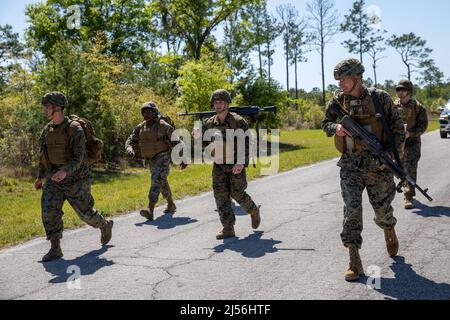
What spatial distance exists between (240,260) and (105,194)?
6.55m

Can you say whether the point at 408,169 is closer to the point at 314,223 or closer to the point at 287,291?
the point at 314,223

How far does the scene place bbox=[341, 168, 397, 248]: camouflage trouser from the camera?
480 cm

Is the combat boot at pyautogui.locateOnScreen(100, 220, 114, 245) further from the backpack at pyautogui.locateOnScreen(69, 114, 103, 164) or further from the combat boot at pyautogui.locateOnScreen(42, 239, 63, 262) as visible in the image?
the backpack at pyautogui.locateOnScreen(69, 114, 103, 164)

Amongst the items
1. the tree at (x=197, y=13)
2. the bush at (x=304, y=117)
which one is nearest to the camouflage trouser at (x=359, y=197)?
the tree at (x=197, y=13)

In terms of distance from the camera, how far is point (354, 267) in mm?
4660

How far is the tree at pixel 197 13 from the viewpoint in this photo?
32.8m

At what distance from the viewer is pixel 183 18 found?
1326 inches

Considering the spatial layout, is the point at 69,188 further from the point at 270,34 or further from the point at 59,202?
the point at 270,34

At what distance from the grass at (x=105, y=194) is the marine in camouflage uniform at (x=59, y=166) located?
1337 millimetres

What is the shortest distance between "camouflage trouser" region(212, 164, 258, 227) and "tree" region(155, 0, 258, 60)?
27714 millimetres

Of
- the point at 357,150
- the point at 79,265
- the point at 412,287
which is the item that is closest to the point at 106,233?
the point at 79,265

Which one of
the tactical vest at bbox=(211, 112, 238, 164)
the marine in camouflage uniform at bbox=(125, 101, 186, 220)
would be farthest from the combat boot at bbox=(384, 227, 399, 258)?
the marine in camouflage uniform at bbox=(125, 101, 186, 220)

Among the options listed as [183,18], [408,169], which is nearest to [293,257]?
[408,169]
